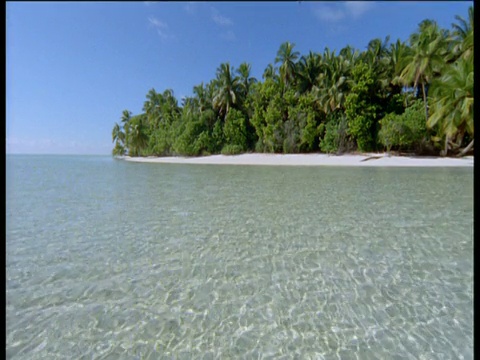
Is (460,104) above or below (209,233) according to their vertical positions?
above

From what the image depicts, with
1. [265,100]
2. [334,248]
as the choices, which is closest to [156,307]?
[334,248]

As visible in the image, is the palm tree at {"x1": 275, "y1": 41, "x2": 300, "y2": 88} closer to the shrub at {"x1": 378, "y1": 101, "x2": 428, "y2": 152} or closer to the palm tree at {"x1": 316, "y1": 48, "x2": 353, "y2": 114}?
the palm tree at {"x1": 316, "y1": 48, "x2": 353, "y2": 114}

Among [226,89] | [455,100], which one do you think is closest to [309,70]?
[226,89]

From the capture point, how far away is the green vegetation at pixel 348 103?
2045 centimetres

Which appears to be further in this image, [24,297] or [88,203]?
[88,203]

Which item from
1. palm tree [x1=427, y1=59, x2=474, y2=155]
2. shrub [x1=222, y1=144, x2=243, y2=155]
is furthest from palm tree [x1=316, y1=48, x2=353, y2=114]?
A: shrub [x1=222, y1=144, x2=243, y2=155]

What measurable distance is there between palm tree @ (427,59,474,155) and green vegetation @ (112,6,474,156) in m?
0.06

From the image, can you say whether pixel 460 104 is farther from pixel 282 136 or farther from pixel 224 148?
pixel 224 148

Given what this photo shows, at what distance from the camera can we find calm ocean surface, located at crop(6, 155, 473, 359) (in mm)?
2174

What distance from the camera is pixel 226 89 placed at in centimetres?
3356

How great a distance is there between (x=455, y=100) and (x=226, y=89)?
74.5ft

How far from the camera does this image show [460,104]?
17.5 m

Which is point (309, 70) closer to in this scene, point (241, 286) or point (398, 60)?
point (398, 60)

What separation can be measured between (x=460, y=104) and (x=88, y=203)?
21.1m
